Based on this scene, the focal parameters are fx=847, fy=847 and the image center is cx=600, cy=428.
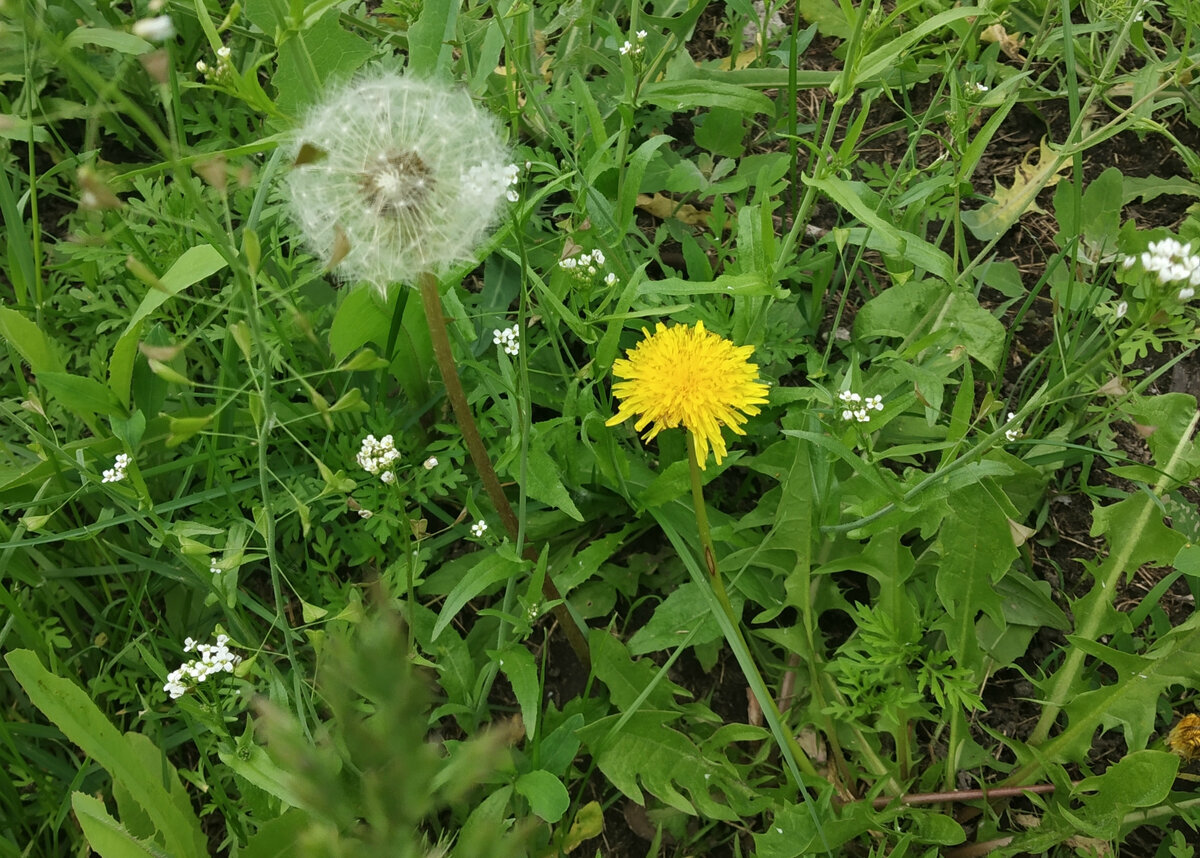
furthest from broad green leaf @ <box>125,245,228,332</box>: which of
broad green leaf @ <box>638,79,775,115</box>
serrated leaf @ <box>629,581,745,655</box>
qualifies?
serrated leaf @ <box>629,581,745,655</box>

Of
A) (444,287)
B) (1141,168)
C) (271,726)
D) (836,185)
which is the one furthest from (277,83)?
(1141,168)

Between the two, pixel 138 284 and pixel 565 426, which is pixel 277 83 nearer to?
pixel 138 284

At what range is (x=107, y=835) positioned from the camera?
4.82 feet

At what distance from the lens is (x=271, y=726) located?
588 mm

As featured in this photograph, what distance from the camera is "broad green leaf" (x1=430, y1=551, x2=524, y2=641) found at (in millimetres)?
1672

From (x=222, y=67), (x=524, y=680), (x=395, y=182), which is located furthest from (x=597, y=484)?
(x=222, y=67)

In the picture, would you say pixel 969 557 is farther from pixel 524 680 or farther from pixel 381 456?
pixel 381 456

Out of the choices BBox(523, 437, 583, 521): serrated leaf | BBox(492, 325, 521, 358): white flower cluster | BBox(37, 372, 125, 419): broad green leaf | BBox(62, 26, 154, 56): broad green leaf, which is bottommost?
BBox(523, 437, 583, 521): serrated leaf

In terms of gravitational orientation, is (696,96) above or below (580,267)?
above

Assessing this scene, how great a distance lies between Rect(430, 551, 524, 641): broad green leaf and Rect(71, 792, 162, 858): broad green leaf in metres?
0.61

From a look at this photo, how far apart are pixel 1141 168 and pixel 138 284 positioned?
302cm

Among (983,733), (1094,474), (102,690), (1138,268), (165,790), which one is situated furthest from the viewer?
(1094,474)

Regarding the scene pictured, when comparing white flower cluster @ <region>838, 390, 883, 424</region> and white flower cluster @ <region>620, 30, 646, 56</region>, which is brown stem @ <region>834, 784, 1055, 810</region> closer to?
white flower cluster @ <region>838, 390, 883, 424</region>

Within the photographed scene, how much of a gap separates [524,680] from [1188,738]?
1382mm
